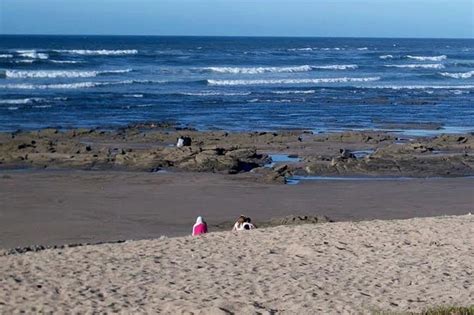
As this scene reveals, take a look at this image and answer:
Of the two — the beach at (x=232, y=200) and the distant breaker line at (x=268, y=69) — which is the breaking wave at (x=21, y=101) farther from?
the distant breaker line at (x=268, y=69)

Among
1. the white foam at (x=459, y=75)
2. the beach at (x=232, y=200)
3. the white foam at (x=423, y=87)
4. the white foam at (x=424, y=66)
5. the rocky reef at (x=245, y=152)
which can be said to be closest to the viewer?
the beach at (x=232, y=200)

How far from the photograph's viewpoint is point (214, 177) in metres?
21.3

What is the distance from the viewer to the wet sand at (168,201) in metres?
16.0

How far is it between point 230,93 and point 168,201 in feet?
87.3

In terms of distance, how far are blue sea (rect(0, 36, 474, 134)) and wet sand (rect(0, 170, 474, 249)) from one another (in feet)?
32.6

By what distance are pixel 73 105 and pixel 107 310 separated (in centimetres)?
2831

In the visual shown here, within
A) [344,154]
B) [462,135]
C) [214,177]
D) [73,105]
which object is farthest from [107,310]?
[73,105]

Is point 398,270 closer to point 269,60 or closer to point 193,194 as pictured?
point 193,194

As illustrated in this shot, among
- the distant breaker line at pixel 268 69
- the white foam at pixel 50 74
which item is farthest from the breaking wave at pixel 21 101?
the distant breaker line at pixel 268 69

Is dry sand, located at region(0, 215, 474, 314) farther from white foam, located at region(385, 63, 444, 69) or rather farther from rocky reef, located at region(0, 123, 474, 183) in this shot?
white foam, located at region(385, 63, 444, 69)

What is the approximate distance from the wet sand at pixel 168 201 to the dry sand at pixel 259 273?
2948mm

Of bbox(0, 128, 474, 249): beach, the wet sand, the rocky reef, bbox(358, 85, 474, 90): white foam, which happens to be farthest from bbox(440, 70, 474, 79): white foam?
the wet sand

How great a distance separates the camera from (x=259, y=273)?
37.1 ft

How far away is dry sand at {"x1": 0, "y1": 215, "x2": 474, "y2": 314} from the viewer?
984cm
